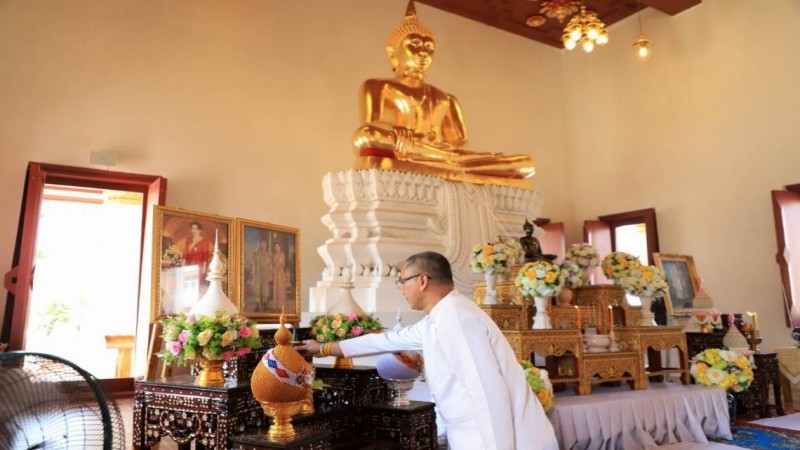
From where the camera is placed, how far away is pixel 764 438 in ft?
10.9

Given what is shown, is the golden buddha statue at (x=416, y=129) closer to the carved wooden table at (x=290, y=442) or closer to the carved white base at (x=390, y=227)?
the carved white base at (x=390, y=227)

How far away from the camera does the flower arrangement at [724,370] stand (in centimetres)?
371

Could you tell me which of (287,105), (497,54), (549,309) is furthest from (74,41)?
(497,54)

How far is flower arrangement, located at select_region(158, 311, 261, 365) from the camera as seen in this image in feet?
7.49

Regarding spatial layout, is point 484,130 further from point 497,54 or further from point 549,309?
point 549,309

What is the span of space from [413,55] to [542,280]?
3.76 m

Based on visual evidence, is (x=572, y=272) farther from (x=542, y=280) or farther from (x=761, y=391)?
(x=761, y=391)

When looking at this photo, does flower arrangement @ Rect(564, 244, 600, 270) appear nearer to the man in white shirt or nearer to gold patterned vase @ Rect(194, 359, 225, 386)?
the man in white shirt

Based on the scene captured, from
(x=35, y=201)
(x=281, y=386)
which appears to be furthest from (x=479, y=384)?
(x=35, y=201)

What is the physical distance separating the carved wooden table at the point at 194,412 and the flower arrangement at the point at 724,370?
9.68 ft

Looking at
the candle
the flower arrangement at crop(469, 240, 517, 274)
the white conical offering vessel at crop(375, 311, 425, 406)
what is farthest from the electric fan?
the candle

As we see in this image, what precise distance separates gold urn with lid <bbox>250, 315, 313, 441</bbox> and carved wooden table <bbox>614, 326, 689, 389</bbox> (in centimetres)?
254

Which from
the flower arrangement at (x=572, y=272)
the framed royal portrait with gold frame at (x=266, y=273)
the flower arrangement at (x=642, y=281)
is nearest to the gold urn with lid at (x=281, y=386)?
the framed royal portrait with gold frame at (x=266, y=273)

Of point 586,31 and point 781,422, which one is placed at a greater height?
point 586,31
